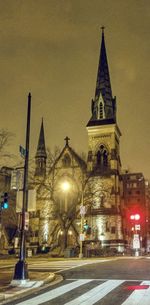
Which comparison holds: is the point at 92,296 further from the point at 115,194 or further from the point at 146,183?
the point at 146,183

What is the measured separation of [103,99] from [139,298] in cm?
6251

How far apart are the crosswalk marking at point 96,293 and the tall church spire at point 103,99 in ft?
182

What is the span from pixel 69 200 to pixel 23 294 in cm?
5192

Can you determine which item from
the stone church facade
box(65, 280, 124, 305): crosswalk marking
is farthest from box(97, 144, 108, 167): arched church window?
box(65, 280, 124, 305): crosswalk marking

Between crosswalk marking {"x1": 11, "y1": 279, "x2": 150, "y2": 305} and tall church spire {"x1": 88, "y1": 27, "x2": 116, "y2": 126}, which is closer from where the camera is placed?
crosswalk marking {"x1": 11, "y1": 279, "x2": 150, "y2": 305}

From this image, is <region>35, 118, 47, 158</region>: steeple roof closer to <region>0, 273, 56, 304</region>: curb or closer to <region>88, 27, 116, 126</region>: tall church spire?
<region>88, 27, 116, 126</region>: tall church spire

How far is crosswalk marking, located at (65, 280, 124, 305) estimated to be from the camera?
349 inches

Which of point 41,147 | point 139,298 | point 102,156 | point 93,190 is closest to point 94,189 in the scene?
point 93,190

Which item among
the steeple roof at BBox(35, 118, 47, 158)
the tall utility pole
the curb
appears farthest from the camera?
the steeple roof at BBox(35, 118, 47, 158)

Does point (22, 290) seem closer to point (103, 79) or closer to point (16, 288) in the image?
point (16, 288)

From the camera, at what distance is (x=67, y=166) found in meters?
64.0

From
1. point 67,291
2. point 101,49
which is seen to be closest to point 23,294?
point 67,291

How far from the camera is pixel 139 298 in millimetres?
9156

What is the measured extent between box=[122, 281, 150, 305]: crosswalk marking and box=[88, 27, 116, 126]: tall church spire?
5709 cm
